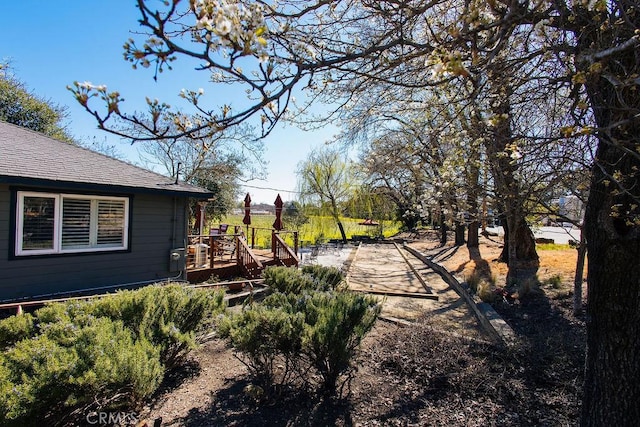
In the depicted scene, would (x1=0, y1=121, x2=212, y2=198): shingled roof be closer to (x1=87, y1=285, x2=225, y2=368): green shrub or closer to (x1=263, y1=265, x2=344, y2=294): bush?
(x1=263, y1=265, x2=344, y2=294): bush

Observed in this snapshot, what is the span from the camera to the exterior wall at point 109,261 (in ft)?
19.0

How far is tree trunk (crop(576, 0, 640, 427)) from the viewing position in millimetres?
2174

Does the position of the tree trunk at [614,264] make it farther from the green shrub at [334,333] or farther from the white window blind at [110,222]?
the white window blind at [110,222]

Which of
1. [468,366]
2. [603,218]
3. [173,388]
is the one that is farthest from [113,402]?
[603,218]

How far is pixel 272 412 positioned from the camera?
2965 mm

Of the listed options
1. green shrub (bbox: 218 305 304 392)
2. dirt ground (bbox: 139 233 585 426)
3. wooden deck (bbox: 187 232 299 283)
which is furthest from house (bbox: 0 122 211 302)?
green shrub (bbox: 218 305 304 392)

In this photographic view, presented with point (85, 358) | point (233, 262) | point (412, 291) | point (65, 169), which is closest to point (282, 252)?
point (233, 262)

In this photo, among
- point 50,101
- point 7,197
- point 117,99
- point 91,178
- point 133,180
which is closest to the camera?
point 117,99

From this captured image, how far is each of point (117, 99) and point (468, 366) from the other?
12.1ft

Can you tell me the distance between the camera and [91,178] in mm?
6562

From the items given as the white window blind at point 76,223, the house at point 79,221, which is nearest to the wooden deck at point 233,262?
the house at point 79,221

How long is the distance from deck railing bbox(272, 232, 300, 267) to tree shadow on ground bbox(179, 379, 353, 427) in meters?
6.66

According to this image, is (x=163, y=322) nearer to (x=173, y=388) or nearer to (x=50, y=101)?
(x=173, y=388)

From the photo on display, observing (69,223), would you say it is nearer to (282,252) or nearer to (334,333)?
(282,252)
